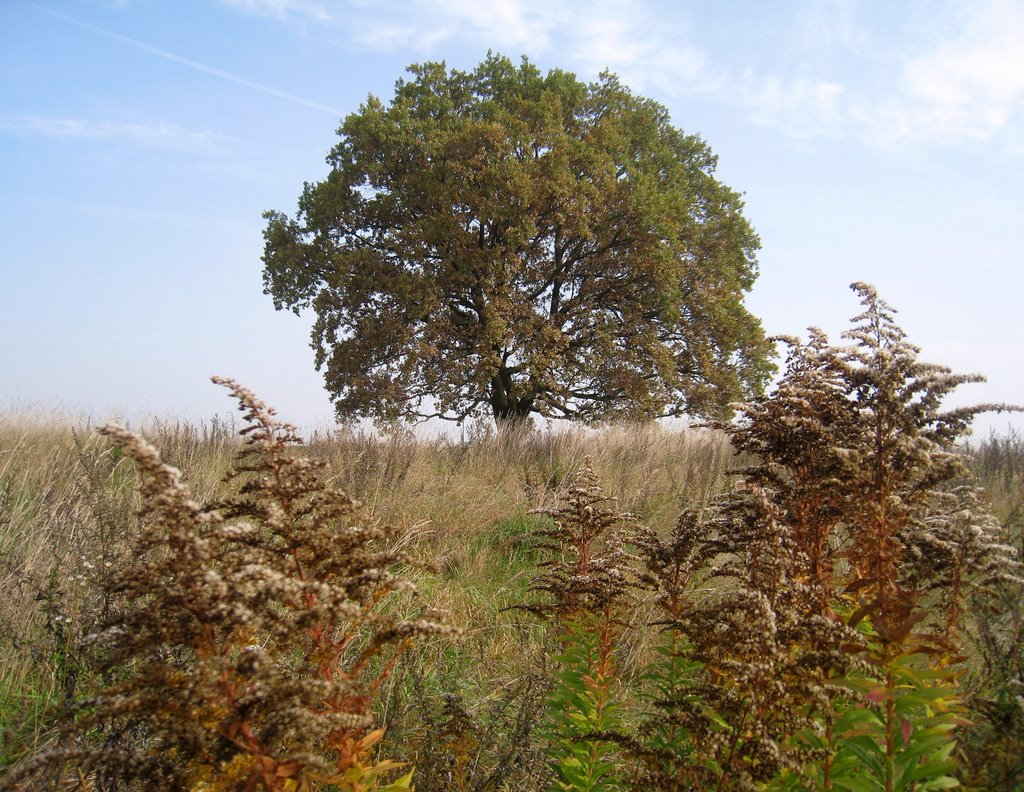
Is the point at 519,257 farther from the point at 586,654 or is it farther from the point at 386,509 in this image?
the point at 586,654

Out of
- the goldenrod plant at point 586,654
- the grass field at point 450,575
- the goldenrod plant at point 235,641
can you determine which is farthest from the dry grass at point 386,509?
the goldenrod plant at point 586,654

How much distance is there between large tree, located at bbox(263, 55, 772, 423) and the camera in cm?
1745

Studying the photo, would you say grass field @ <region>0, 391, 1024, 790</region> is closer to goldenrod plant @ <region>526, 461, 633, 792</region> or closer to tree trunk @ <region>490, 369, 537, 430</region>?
goldenrod plant @ <region>526, 461, 633, 792</region>

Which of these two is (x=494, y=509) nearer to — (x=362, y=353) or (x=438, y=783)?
(x=438, y=783)

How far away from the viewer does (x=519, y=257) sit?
1814 centimetres

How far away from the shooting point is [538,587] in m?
3.04

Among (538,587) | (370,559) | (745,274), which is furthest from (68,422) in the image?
(745,274)

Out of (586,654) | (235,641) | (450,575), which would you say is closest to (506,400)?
(450,575)

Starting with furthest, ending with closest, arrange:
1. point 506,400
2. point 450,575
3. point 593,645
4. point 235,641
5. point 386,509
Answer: point 506,400 < point 386,509 < point 450,575 < point 593,645 < point 235,641

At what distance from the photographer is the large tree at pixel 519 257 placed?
57.3 feet

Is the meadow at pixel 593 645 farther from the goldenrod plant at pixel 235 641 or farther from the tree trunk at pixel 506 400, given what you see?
the tree trunk at pixel 506 400

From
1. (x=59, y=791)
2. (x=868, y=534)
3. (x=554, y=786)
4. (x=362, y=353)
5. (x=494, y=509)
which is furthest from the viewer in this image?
(x=362, y=353)

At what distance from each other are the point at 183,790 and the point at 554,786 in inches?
57.0

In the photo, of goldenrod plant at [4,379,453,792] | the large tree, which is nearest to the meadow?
goldenrod plant at [4,379,453,792]
